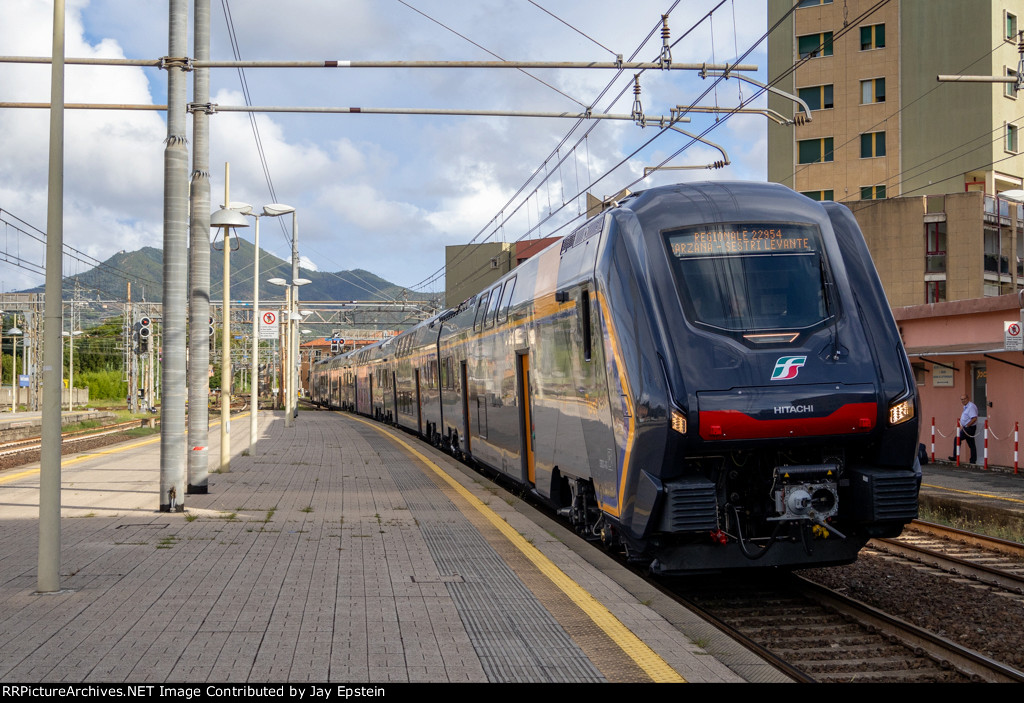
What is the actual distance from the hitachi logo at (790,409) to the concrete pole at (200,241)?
871 centimetres

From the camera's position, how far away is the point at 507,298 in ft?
44.9

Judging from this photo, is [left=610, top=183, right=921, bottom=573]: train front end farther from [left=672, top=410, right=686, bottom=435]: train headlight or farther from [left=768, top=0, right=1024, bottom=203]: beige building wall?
[left=768, top=0, right=1024, bottom=203]: beige building wall

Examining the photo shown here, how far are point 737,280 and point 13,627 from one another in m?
5.77

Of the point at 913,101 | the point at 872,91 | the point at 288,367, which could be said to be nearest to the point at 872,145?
the point at 872,91

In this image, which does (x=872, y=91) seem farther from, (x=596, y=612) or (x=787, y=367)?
(x=596, y=612)

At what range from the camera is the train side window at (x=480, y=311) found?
52.1 feet

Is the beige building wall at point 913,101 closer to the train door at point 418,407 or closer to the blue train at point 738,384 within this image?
the train door at point 418,407

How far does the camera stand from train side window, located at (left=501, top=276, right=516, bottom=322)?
44.2 feet

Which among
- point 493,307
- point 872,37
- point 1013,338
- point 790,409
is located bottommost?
point 790,409

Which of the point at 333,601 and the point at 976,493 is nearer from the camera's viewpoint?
the point at 333,601

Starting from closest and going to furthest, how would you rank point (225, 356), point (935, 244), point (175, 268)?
point (175, 268)
point (225, 356)
point (935, 244)

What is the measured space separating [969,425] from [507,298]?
42.4 ft
